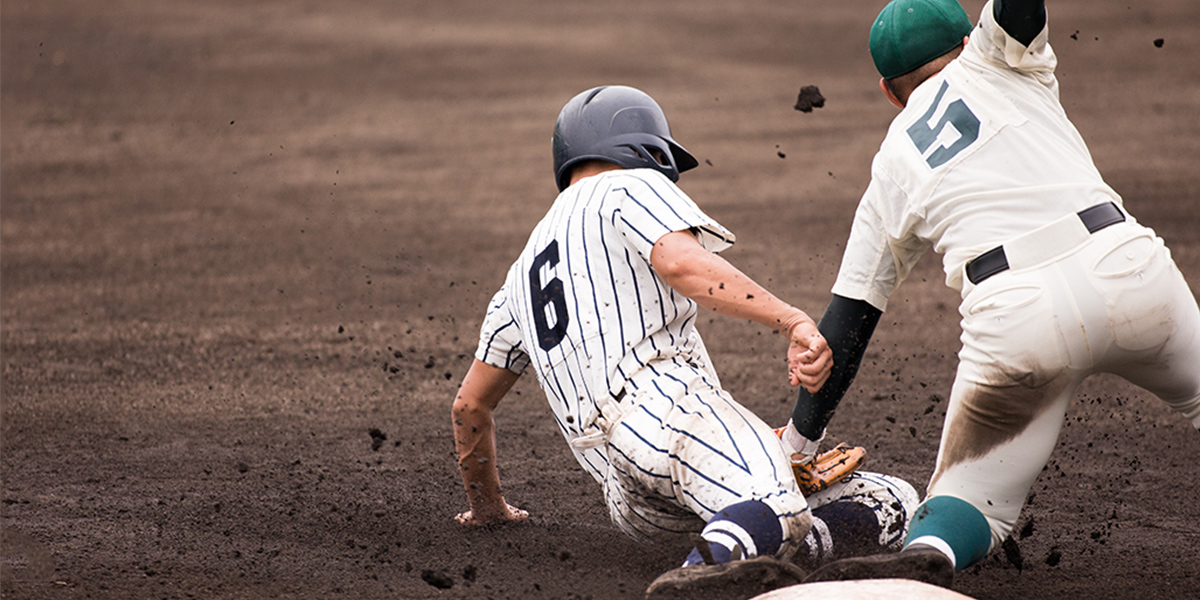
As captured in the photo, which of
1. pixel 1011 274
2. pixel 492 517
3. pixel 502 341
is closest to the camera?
pixel 1011 274

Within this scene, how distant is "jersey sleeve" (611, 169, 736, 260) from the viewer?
113 inches

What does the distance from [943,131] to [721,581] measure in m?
1.19

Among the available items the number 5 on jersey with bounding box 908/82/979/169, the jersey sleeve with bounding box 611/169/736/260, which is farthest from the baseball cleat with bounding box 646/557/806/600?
the number 5 on jersey with bounding box 908/82/979/169

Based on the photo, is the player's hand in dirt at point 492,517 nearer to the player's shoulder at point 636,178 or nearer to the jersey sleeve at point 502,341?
the jersey sleeve at point 502,341


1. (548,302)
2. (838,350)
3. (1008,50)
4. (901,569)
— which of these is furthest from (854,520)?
(1008,50)

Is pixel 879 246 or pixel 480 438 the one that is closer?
pixel 879 246

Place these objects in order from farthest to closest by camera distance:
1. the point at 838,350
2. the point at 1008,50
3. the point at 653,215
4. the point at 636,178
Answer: the point at 838,350 < the point at 636,178 < the point at 653,215 < the point at 1008,50

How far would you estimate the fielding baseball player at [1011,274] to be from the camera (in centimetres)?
260

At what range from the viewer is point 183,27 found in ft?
52.9

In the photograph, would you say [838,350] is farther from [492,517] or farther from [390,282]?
[390,282]

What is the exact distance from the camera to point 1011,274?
2.65 meters

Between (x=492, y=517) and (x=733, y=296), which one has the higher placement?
(x=733, y=296)

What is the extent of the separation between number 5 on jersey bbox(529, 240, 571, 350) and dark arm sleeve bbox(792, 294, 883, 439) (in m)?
0.71


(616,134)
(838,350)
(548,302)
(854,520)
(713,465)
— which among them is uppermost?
(616,134)
